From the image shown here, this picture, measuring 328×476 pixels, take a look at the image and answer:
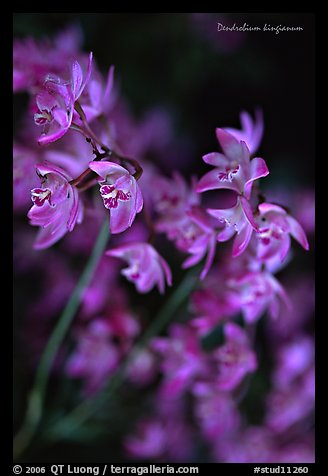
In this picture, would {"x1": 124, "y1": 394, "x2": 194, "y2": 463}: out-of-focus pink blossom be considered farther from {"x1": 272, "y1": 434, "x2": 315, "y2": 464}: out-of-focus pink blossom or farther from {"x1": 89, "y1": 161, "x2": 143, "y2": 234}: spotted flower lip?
{"x1": 89, "y1": 161, "x2": 143, "y2": 234}: spotted flower lip

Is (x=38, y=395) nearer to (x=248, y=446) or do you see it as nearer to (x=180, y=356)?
(x=180, y=356)

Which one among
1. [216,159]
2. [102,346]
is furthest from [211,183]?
[102,346]

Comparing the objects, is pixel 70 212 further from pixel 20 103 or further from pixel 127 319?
pixel 20 103

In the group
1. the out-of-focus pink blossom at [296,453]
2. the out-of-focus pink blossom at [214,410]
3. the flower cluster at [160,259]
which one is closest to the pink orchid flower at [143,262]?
the flower cluster at [160,259]

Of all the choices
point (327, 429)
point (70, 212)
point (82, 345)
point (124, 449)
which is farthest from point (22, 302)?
point (327, 429)

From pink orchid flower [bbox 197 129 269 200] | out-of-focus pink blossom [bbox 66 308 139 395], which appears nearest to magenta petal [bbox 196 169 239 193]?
pink orchid flower [bbox 197 129 269 200]

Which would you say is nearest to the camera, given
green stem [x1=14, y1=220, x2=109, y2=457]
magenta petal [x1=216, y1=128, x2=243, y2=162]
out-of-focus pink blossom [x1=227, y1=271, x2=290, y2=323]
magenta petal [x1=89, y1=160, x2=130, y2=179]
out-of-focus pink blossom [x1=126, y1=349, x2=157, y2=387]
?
magenta petal [x1=89, y1=160, x2=130, y2=179]
